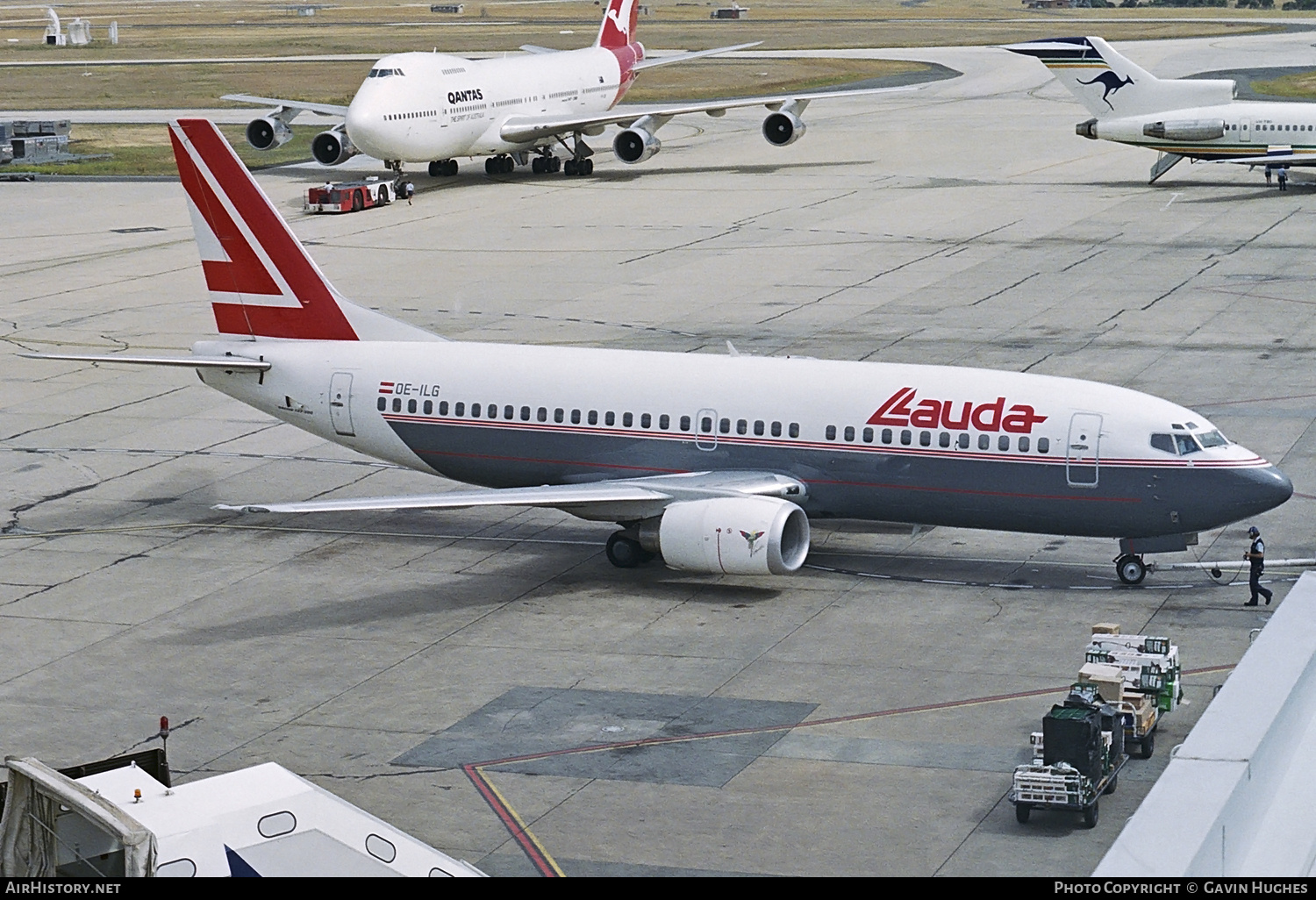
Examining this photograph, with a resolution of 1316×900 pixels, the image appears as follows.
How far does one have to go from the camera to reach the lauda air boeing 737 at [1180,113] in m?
73.1

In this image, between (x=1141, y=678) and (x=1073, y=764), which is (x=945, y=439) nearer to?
(x=1141, y=678)

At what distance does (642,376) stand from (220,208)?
9010mm

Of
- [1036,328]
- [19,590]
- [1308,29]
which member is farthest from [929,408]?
[1308,29]

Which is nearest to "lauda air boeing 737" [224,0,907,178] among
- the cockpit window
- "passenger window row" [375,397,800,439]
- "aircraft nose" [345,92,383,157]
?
"aircraft nose" [345,92,383,157]

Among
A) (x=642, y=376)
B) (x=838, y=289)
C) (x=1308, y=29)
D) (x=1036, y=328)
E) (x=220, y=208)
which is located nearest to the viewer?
(x=642, y=376)

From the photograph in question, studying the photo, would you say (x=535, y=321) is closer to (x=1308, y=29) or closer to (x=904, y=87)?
(x=904, y=87)

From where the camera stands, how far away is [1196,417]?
29.4 meters

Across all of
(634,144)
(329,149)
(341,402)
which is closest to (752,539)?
(341,402)

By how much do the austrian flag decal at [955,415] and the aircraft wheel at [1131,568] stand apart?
2.68 meters

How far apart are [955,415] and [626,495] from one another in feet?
18.2

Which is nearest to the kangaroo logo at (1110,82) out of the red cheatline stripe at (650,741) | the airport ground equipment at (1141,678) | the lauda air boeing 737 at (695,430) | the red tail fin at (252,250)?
the lauda air boeing 737 at (695,430)

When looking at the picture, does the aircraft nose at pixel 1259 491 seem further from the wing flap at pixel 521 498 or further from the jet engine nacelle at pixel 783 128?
the jet engine nacelle at pixel 783 128

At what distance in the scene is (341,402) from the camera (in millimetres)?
33344

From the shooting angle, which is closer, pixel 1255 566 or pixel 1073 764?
pixel 1073 764
